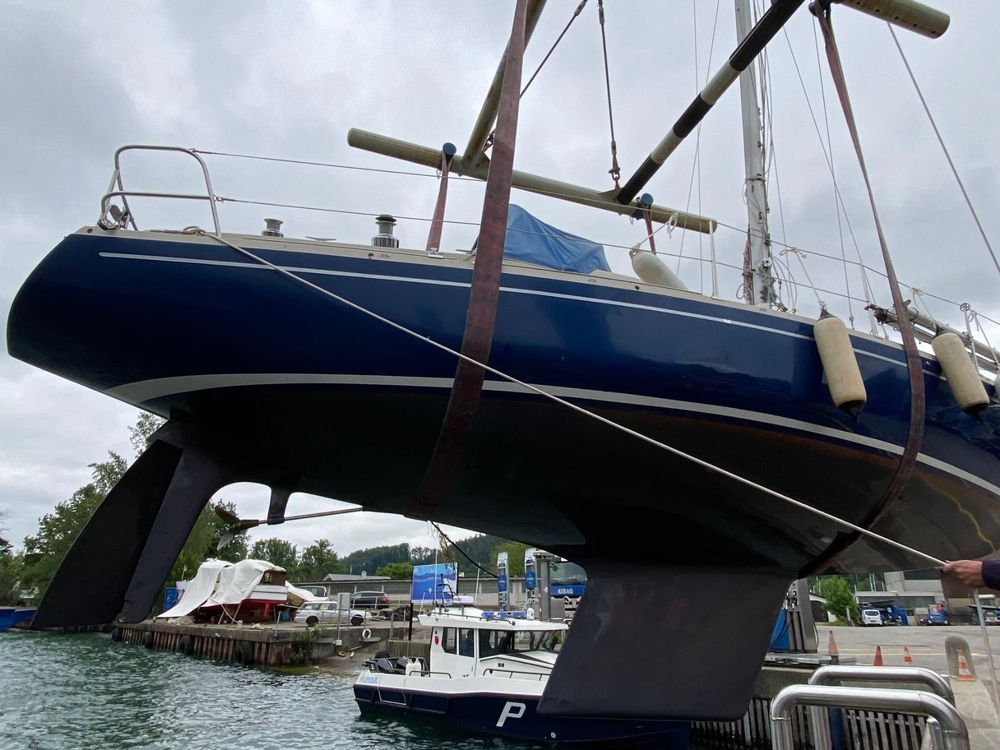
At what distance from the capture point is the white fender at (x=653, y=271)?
4777 mm

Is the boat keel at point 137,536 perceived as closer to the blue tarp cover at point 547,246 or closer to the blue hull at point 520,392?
the blue hull at point 520,392

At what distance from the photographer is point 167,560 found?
3.97 meters

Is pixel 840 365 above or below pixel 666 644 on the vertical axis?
above

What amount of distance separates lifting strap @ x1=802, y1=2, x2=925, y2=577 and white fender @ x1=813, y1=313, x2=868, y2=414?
56cm

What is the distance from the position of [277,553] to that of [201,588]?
151ft

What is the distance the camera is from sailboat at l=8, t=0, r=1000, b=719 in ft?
12.5

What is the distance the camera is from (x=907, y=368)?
489 cm

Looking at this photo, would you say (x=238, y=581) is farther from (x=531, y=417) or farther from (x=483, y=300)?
(x=483, y=300)

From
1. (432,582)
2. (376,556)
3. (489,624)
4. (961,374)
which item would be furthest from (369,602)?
(376,556)

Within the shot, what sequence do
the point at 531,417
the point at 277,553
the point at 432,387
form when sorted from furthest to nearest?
the point at 277,553 → the point at 531,417 → the point at 432,387

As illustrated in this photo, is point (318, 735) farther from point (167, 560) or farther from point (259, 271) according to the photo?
point (259, 271)

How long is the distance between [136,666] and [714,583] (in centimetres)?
2178

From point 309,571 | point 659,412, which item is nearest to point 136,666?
point 659,412

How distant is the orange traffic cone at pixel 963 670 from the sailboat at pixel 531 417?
497cm
